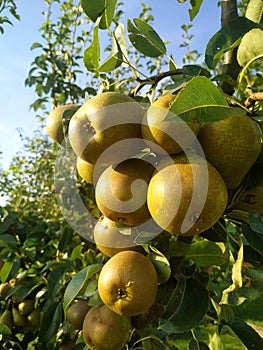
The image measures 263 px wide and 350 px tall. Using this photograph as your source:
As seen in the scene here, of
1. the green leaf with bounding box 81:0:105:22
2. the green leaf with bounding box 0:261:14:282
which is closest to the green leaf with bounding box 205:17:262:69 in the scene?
the green leaf with bounding box 81:0:105:22

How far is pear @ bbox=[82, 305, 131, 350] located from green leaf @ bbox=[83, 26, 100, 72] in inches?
21.5

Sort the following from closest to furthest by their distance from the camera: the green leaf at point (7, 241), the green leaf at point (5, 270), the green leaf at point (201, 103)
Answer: the green leaf at point (201, 103) < the green leaf at point (5, 270) < the green leaf at point (7, 241)

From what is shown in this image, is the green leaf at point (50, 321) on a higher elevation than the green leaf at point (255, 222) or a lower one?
lower

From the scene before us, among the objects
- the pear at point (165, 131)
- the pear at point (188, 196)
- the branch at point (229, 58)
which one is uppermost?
the branch at point (229, 58)

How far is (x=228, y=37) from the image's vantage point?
836mm

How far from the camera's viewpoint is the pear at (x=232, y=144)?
2.31ft

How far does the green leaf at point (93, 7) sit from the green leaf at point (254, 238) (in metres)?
0.55

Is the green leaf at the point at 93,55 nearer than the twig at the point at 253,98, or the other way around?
the twig at the point at 253,98

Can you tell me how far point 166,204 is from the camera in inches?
26.0

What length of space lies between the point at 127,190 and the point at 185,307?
0.28 metres

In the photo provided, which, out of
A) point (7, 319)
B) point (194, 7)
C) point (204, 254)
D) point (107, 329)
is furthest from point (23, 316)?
point (194, 7)

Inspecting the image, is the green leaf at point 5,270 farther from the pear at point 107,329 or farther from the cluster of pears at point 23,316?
the pear at point 107,329

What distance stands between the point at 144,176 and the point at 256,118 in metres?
0.22


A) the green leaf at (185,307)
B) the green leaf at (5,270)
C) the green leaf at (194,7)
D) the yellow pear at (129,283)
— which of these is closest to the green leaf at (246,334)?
the green leaf at (185,307)
